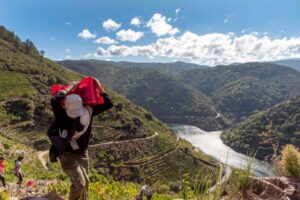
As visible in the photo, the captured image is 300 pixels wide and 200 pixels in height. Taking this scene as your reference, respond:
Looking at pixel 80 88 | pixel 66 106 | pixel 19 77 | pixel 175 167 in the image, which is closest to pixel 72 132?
pixel 66 106

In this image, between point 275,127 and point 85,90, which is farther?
point 275,127

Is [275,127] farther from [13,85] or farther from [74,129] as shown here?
[74,129]

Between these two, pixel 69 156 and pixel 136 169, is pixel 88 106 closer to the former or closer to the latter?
pixel 69 156

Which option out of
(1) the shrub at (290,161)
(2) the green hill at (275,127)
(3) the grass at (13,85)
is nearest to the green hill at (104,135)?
(3) the grass at (13,85)

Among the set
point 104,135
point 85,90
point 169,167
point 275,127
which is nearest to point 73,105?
point 85,90

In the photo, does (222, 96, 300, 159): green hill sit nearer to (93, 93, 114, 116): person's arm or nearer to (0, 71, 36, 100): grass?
(0, 71, 36, 100): grass

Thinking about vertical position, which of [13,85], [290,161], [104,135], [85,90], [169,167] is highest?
[85,90]

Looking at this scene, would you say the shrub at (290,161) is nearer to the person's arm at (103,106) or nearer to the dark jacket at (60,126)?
the person's arm at (103,106)

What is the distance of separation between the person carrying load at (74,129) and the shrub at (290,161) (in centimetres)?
311

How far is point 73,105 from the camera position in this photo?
3.41 meters

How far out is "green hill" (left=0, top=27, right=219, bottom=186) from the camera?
49.9 m

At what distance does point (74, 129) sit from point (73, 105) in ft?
0.85

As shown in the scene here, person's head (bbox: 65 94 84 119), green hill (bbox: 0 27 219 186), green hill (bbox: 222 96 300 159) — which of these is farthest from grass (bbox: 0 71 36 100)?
green hill (bbox: 222 96 300 159)

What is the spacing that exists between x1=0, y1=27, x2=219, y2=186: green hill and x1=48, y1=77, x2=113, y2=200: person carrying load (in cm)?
3741
